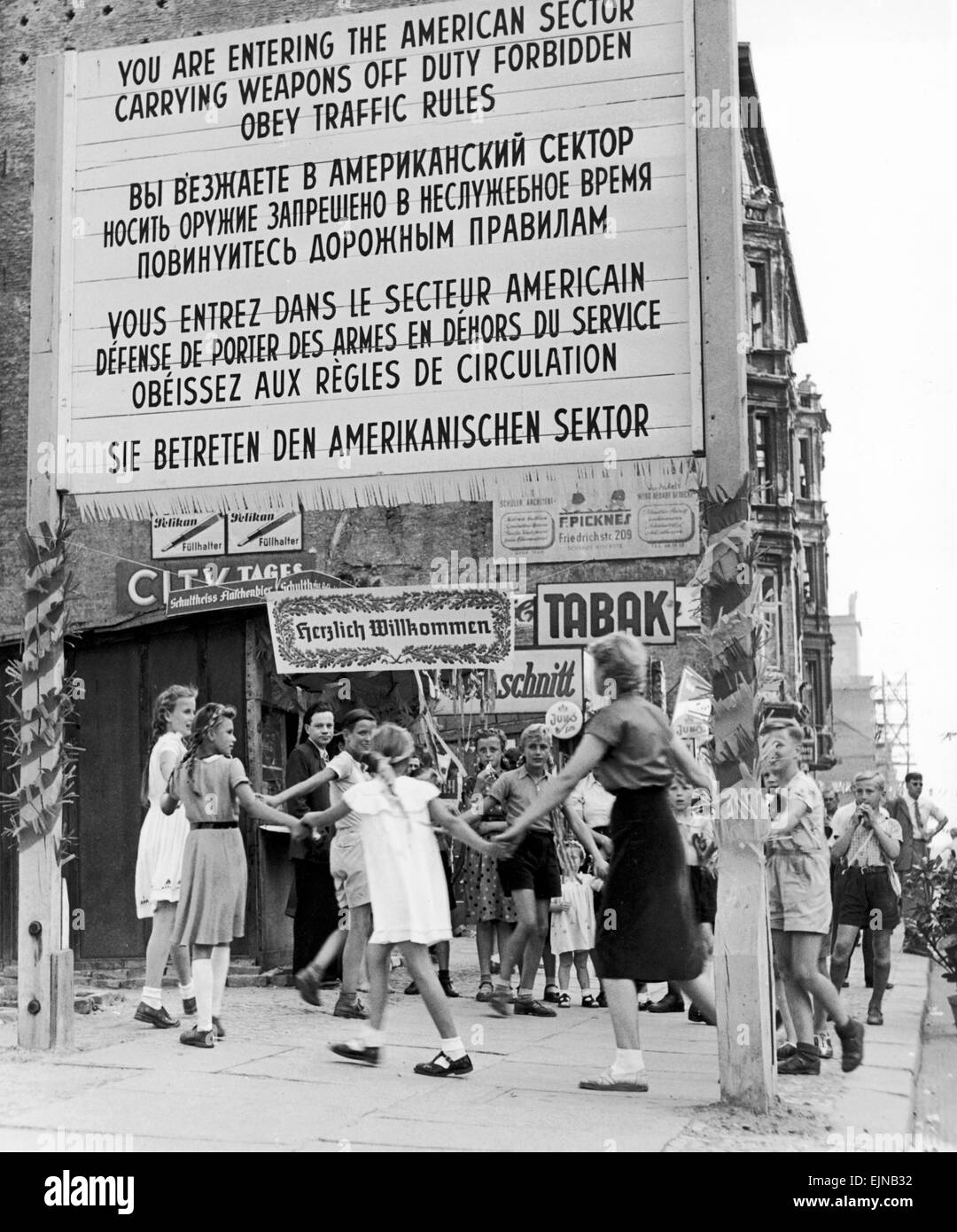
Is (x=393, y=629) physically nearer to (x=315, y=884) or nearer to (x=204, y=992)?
(x=315, y=884)

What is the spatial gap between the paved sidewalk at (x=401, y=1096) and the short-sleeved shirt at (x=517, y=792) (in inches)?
59.9

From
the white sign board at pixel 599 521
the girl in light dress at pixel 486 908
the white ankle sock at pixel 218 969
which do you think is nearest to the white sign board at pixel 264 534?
the white sign board at pixel 599 521

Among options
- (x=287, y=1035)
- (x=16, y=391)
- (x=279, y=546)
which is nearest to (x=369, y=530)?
(x=279, y=546)

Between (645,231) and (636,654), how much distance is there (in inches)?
89.8

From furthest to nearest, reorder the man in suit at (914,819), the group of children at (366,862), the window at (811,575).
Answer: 1. the window at (811,575)
2. the man in suit at (914,819)
3. the group of children at (366,862)

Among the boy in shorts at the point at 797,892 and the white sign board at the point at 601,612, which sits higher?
the white sign board at the point at 601,612

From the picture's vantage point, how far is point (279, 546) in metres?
31.6

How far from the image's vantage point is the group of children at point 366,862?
7.79m

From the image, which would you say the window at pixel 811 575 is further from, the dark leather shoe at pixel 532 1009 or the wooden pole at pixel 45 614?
the wooden pole at pixel 45 614

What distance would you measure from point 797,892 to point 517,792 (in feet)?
10.4

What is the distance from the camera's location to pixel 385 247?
8.59 meters

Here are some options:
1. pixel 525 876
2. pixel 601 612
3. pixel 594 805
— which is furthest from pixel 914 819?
pixel 601 612

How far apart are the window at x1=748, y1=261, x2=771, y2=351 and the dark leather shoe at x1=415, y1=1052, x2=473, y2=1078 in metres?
45.0

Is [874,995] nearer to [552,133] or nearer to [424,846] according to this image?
[424,846]
